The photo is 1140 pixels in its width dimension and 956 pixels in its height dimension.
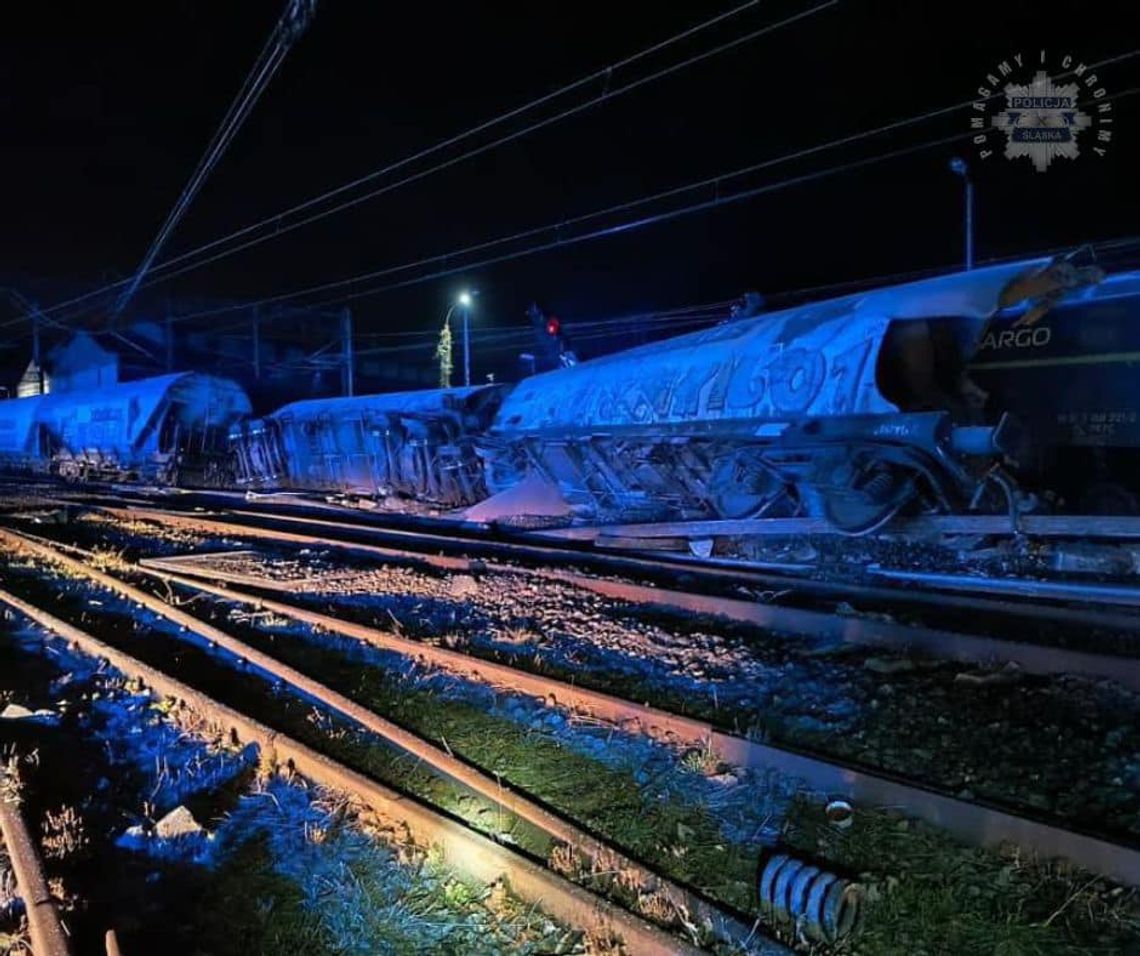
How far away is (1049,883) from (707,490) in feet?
22.6

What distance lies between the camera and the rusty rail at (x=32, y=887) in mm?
2596

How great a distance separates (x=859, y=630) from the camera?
19.1 ft

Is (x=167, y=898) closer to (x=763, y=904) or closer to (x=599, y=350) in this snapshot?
(x=763, y=904)

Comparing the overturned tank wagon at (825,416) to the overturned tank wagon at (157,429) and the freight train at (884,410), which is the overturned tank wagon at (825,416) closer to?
the freight train at (884,410)

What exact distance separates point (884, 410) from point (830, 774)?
4663mm

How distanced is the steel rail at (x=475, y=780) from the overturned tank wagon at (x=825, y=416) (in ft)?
16.4

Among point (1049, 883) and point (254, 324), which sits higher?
point (254, 324)

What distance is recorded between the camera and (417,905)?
3.02 m

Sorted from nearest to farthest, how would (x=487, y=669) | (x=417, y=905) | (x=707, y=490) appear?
(x=417, y=905) → (x=487, y=669) → (x=707, y=490)

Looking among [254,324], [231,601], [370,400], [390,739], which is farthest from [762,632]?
[254,324]

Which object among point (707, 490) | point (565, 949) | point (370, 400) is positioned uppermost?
point (370, 400)

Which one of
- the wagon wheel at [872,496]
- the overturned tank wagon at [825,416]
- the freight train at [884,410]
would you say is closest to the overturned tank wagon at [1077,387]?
the freight train at [884,410]

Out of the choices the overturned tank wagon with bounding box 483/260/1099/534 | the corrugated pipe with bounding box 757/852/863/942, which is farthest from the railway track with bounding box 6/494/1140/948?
the overturned tank wagon with bounding box 483/260/1099/534

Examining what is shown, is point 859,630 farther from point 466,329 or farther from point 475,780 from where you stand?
point 466,329
